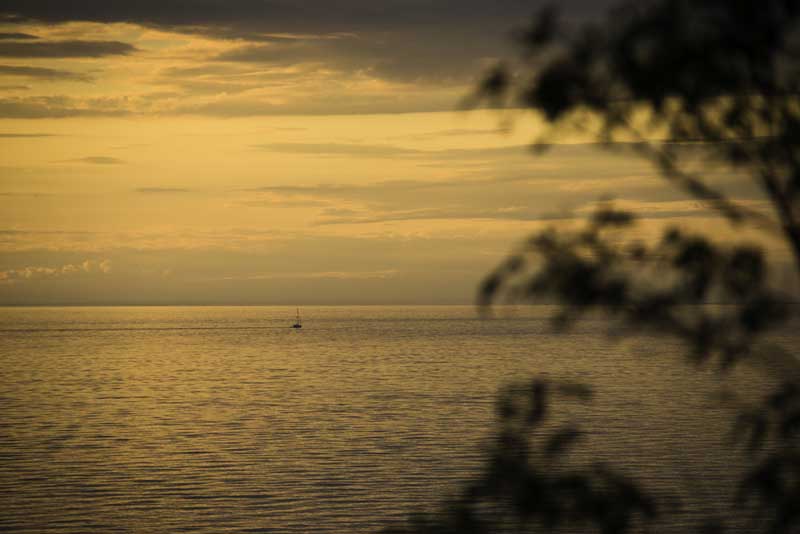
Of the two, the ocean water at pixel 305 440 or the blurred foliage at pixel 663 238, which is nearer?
the blurred foliage at pixel 663 238

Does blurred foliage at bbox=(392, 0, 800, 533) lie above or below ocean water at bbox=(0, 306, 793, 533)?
above

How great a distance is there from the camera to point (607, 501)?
369 inches

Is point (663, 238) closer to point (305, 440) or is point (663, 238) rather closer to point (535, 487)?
point (535, 487)

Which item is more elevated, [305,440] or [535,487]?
[535,487]

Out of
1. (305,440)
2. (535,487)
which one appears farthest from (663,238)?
(305,440)

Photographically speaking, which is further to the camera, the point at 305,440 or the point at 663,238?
the point at 305,440

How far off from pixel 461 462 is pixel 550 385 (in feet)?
124

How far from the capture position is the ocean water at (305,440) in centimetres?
3622

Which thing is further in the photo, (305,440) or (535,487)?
(305,440)

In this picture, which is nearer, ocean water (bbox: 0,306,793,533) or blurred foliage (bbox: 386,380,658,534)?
blurred foliage (bbox: 386,380,658,534)

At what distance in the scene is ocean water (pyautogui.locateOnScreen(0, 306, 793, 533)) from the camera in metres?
36.2

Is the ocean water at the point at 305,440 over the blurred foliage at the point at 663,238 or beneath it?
beneath

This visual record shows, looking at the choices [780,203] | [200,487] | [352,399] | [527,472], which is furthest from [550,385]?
[352,399]

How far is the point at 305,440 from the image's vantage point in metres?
55.3
